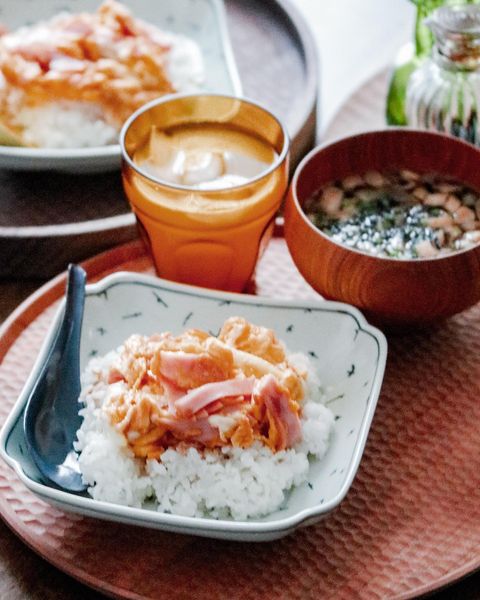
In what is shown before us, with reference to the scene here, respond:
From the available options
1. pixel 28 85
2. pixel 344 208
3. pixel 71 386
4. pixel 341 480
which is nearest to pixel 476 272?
pixel 344 208

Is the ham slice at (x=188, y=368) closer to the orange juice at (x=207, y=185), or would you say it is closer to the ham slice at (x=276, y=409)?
the ham slice at (x=276, y=409)

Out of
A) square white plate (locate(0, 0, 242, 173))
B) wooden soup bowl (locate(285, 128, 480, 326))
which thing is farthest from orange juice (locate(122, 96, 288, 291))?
square white plate (locate(0, 0, 242, 173))

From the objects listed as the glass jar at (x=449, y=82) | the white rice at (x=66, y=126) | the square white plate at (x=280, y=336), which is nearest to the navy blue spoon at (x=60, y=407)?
the square white plate at (x=280, y=336)

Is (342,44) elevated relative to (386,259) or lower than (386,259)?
lower

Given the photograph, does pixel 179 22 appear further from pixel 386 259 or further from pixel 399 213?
pixel 386 259

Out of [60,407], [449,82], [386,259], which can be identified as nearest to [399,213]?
[386,259]
